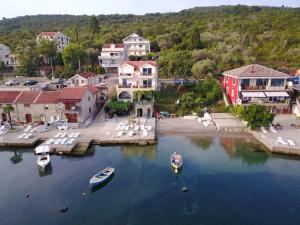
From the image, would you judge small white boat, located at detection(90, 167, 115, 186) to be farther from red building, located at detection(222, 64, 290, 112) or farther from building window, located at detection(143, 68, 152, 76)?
red building, located at detection(222, 64, 290, 112)

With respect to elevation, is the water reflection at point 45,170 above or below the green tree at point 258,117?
below

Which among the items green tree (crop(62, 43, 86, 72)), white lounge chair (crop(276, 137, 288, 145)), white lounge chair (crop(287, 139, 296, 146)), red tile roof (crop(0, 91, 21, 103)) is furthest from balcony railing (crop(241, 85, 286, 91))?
green tree (crop(62, 43, 86, 72))

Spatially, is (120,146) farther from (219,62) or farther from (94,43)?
(94,43)

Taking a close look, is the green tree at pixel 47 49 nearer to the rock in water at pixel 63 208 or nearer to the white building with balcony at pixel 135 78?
the white building with balcony at pixel 135 78

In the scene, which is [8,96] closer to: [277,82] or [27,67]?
[27,67]

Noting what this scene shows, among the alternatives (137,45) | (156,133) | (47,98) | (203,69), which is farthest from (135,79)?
(137,45)

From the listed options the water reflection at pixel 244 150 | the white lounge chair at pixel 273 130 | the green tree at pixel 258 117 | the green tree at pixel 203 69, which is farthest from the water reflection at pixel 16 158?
the green tree at pixel 203 69

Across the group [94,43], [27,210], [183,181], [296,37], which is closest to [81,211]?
[27,210]
